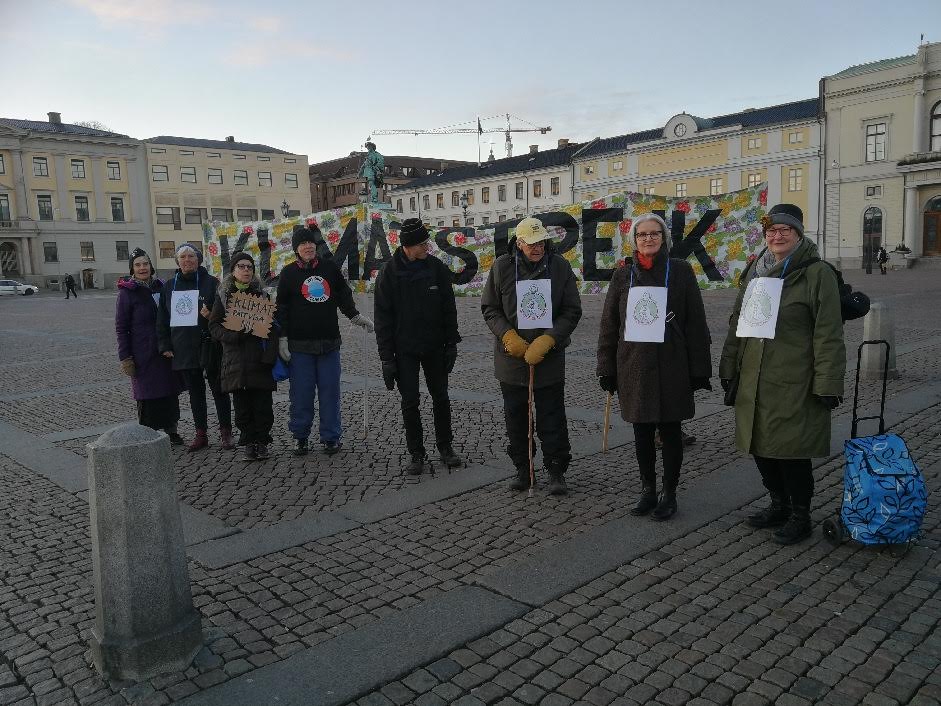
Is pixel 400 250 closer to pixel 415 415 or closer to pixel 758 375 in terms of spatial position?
pixel 415 415

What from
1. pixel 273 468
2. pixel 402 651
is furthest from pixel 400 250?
pixel 402 651

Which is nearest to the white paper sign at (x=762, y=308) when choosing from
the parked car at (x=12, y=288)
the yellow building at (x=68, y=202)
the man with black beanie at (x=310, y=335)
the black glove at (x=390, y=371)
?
the black glove at (x=390, y=371)

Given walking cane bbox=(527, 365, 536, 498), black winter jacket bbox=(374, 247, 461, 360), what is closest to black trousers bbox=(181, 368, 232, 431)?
black winter jacket bbox=(374, 247, 461, 360)

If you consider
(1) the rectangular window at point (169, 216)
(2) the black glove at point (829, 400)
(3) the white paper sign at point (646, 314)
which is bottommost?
(2) the black glove at point (829, 400)

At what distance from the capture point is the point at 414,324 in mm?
5859

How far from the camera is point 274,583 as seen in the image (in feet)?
13.1

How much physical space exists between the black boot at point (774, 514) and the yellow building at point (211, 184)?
232 ft

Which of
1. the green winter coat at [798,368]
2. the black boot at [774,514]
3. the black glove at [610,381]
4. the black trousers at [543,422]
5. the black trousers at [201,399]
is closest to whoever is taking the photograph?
the green winter coat at [798,368]

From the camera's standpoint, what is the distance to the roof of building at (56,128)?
68.9m

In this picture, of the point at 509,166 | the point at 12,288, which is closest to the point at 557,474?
the point at 12,288

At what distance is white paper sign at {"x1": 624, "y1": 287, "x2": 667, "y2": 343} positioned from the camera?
4625 mm

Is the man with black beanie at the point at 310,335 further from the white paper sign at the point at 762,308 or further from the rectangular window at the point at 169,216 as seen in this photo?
the rectangular window at the point at 169,216

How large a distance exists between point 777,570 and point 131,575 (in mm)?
3168

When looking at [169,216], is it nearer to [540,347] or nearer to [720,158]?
[720,158]
